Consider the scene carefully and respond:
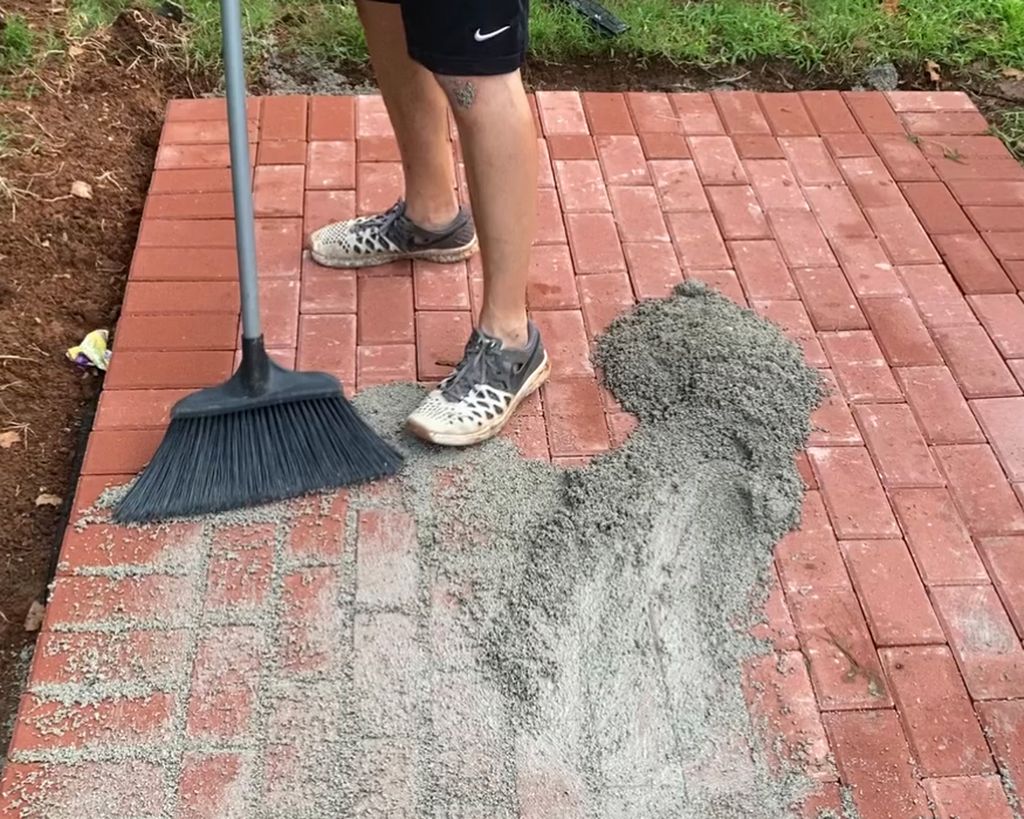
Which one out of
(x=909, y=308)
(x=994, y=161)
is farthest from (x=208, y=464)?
(x=994, y=161)

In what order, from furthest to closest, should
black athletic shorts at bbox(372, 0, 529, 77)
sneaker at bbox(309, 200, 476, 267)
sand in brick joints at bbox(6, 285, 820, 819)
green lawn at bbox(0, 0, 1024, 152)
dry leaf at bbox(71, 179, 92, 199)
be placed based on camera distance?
green lawn at bbox(0, 0, 1024, 152)
dry leaf at bbox(71, 179, 92, 199)
sneaker at bbox(309, 200, 476, 267)
black athletic shorts at bbox(372, 0, 529, 77)
sand in brick joints at bbox(6, 285, 820, 819)

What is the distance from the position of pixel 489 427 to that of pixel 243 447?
0.53 metres

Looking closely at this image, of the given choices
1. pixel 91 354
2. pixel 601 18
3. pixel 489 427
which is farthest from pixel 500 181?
pixel 601 18

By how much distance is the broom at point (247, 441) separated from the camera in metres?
2.15

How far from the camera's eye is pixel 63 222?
9.55 ft

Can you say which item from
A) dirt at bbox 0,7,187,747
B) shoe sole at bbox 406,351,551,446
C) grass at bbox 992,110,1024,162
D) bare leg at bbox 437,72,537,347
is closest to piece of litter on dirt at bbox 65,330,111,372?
dirt at bbox 0,7,187,747

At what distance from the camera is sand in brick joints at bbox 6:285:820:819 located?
180 cm

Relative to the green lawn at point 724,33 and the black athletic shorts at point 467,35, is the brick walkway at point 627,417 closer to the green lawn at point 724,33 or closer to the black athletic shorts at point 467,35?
the green lawn at point 724,33

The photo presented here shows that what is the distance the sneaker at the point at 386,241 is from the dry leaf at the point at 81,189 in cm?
72

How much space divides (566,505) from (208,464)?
74 centimetres

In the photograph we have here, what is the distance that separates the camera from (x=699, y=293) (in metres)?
2.71

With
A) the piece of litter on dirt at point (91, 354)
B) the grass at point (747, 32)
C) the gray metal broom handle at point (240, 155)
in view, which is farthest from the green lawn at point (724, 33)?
the gray metal broom handle at point (240, 155)

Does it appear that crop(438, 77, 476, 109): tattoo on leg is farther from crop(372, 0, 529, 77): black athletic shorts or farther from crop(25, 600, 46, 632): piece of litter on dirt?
crop(25, 600, 46, 632): piece of litter on dirt

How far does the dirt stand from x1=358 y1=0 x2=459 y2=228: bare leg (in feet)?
2.75
